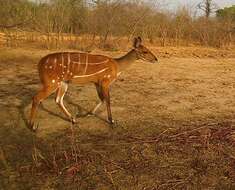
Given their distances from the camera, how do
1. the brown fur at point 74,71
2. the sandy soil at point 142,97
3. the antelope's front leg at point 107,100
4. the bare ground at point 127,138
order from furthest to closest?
the sandy soil at point 142,97 → the antelope's front leg at point 107,100 → the brown fur at point 74,71 → the bare ground at point 127,138

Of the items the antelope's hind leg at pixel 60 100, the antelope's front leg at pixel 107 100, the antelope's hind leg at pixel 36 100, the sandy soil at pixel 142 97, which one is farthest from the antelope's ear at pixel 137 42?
the antelope's hind leg at pixel 36 100

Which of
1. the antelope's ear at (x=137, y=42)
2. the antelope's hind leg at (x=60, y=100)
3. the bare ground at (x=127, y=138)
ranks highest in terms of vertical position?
the antelope's ear at (x=137, y=42)

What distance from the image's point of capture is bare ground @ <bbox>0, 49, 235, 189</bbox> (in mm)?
5219

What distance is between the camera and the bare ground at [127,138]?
522 cm

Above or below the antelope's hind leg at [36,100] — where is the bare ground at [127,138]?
below

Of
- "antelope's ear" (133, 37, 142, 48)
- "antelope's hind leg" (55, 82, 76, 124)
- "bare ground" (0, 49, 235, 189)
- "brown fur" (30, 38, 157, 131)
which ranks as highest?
"antelope's ear" (133, 37, 142, 48)

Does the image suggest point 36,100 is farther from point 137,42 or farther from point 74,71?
point 137,42

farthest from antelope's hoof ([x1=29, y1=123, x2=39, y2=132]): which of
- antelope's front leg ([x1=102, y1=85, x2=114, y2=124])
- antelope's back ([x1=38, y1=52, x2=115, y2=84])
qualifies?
antelope's front leg ([x1=102, y1=85, x2=114, y2=124])

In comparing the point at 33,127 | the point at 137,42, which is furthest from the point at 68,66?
the point at 137,42

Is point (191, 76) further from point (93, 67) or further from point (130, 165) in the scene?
point (130, 165)

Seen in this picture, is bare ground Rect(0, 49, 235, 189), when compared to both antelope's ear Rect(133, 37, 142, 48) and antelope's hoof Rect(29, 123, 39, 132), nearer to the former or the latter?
antelope's hoof Rect(29, 123, 39, 132)

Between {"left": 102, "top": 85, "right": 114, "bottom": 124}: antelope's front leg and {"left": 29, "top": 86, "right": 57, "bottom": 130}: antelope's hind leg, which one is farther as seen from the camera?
{"left": 102, "top": 85, "right": 114, "bottom": 124}: antelope's front leg

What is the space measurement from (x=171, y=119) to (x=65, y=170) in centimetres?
293

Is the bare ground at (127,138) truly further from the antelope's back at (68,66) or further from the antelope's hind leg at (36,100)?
the antelope's back at (68,66)
